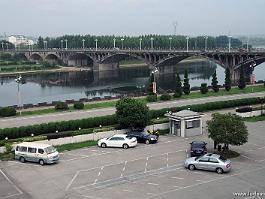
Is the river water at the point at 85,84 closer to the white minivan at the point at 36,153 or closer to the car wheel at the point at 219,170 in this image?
the white minivan at the point at 36,153

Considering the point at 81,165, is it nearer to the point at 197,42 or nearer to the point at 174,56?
the point at 174,56

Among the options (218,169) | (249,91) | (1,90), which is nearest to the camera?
(218,169)

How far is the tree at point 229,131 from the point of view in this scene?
1294 inches

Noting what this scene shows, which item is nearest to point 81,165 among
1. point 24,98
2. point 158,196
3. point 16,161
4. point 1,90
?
point 16,161

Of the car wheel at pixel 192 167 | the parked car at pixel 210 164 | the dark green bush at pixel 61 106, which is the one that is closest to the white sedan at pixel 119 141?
the parked car at pixel 210 164

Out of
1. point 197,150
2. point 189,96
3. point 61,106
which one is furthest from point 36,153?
point 189,96

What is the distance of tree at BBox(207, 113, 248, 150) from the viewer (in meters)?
32.9

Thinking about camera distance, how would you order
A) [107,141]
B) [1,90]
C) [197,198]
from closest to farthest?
[197,198] → [107,141] → [1,90]

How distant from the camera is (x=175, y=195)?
25.1m

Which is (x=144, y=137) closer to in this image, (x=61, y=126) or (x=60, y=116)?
(x=61, y=126)

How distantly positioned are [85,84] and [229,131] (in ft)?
276

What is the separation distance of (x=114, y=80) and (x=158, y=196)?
9948cm

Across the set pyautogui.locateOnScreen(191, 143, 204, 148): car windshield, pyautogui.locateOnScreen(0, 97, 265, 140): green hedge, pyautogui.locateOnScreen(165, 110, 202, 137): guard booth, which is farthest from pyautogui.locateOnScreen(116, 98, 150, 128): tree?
pyautogui.locateOnScreen(191, 143, 204, 148): car windshield

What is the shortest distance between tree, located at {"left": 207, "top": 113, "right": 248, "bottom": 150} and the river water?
4075cm
